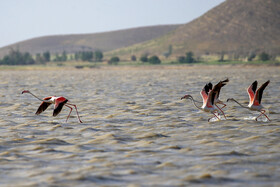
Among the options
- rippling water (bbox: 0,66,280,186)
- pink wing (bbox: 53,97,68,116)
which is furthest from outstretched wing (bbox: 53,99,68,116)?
rippling water (bbox: 0,66,280,186)

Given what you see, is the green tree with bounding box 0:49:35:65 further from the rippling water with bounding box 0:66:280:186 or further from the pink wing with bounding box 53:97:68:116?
the pink wing with bounding box 53:97:68:116

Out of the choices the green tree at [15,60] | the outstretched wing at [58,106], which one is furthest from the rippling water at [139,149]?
the green tree at [15,60]

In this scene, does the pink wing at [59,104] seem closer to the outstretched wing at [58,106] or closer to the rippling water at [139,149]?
the outstretched wing at [58,106]

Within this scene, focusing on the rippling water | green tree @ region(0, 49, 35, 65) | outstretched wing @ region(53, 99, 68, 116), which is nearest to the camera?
the rippling water

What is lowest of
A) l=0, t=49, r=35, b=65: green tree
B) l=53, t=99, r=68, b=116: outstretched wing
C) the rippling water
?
l=0, t=49, r=35, b=65: green tree

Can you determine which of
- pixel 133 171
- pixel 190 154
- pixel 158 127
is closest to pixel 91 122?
pixel 158 127

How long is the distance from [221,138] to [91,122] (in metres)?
5.00

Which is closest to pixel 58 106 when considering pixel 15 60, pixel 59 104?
pixel 59 104

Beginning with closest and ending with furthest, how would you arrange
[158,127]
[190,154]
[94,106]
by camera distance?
[190,154], [158,127], [94,106]

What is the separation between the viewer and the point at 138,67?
12350 cm

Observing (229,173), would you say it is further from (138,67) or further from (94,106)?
(138,67)

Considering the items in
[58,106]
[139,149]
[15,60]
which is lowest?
[15,60]

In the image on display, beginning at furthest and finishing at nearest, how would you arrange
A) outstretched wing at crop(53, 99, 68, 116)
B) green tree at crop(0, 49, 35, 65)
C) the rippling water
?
green tree at crop(0, 49, 35, 65)
outstretched wing at crop(53, 99, 68, 116)
the rippling water

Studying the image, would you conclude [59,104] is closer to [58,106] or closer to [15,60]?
[58,106]
